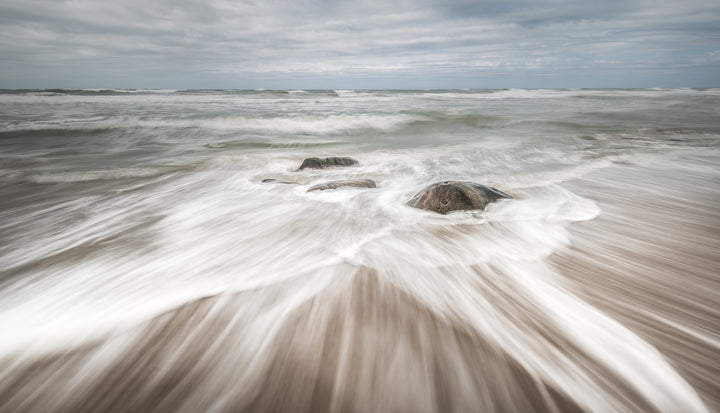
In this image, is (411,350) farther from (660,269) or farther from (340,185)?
(340,185)

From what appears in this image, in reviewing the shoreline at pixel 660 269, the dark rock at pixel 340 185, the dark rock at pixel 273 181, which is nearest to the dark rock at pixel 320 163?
the dark rock at pixel 273 181

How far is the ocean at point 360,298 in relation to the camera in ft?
4.28

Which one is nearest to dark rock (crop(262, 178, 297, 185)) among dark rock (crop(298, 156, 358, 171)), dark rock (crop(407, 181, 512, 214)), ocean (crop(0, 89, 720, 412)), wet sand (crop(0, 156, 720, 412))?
ocean (crop(0, 89, 720, 412))

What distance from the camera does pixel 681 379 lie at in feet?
4.31

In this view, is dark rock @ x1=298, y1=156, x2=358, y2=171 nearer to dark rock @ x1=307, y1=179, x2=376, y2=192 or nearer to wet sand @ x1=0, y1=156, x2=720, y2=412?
dark rock @ x1=307, y1=179, x2=376, y2=192

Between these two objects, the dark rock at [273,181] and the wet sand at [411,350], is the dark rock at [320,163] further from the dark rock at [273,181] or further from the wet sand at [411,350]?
the wet sand at [411,350]

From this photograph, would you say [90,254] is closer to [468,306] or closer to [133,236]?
[133,236]

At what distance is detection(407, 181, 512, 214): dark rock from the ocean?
176 mm

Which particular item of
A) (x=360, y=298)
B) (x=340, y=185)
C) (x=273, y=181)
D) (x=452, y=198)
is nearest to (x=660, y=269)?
(x=452, y=198)

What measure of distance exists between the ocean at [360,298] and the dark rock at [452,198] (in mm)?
176

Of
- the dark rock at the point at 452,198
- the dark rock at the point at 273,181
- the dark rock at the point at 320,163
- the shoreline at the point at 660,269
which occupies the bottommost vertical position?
the dark rock at the point at 273,181

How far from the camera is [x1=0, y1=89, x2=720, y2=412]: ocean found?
130 cm

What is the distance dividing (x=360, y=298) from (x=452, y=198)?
6.29 ft

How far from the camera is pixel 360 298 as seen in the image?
192 centimetres
